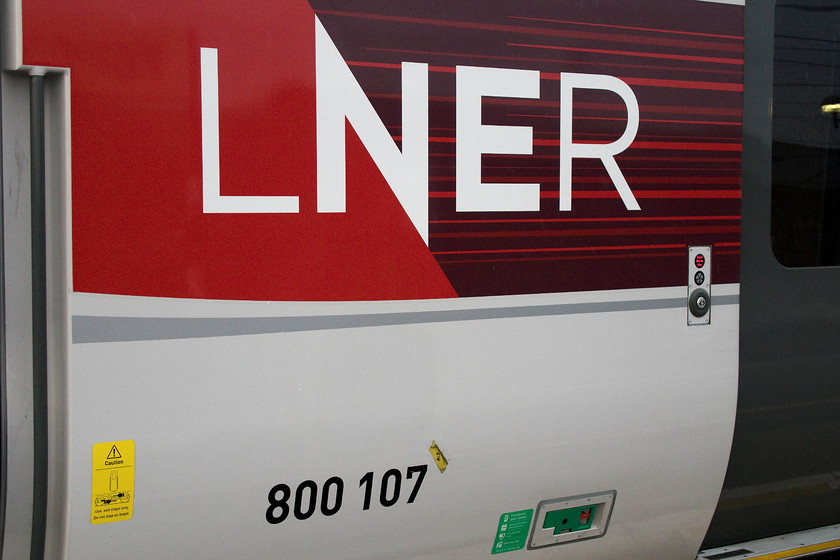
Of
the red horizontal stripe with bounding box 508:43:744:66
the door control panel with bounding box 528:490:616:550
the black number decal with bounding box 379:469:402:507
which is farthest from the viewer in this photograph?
the door control panel with bounding box 528:490:616:550

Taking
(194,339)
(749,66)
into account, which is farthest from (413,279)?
(749,66)

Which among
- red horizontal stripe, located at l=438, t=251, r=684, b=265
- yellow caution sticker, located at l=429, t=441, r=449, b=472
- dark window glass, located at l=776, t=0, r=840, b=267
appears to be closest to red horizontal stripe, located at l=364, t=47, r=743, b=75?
dark window glass, located at l=776, t=0, r=840, b=267

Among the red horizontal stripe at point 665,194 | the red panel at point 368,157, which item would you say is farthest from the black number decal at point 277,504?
the red horizontal stripe at point 665,194

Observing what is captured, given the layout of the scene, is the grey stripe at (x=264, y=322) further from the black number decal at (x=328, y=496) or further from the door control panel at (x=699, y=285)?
the black number decal at (x=328, y=496)

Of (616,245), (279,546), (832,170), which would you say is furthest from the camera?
(832,170)

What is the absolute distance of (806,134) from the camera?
114 inches

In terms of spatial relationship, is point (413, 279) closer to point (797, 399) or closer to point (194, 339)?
point (194, 339)

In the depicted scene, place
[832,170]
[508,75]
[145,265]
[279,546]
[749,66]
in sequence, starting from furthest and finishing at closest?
1. [832,170]
2. [749,66]
3. [508,75]
4. [279,546]
5. [145,265]

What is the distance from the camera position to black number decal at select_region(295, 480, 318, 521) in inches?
83.4

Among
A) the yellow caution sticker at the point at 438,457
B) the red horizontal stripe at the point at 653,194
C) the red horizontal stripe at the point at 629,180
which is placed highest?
the red horizontal stripe at the point at 629,180

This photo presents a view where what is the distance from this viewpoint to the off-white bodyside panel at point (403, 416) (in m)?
1.94

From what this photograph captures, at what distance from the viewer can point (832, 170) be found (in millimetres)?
2986

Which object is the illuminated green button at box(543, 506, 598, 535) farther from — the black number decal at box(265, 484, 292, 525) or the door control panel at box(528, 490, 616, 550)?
the black number decal at box(265, 484, 292, 525)

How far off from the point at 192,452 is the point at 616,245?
136cm
